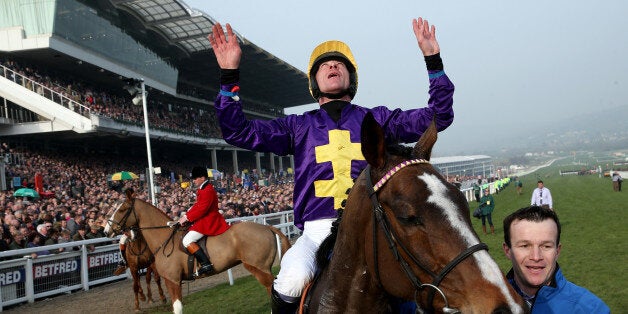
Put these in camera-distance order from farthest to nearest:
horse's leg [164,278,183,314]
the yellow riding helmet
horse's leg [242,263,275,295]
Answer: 1. horse's leg [242,263,275,295]
2. horse's leg [164,278,183,314]
3. the yellow riding helmet

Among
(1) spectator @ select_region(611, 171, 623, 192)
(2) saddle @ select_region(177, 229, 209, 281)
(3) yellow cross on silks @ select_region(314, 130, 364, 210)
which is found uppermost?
(3) yellow cross on silks @ select_region(314, 130, 364, 210)

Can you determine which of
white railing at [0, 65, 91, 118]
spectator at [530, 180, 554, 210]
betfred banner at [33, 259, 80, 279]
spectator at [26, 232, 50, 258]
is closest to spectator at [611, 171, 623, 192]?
spectator at [530, 180, 554, 210]

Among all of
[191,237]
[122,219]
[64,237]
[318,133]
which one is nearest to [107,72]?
[64,237]

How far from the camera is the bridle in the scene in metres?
1.59

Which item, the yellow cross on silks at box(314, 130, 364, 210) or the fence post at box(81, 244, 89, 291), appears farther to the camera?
the fence post at box(81, 244, 89, 291)

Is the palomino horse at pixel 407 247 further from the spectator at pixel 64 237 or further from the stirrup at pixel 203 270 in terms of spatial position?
the spectator at pixel 64 237

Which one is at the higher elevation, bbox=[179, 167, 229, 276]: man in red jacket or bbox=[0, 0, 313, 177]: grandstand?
bbox=[0, 0, 313, 177]: grandstand

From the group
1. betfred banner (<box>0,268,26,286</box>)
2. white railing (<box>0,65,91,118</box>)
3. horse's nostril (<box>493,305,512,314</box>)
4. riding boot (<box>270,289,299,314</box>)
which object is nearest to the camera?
horse's nostril (<box>493,305,512,314</box>)

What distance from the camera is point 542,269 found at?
2.03 metres

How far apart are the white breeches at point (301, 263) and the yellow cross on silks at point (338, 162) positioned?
143 mm

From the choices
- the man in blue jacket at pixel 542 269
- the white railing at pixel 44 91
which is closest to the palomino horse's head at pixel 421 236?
the man in blue jacket at pixel 542 269

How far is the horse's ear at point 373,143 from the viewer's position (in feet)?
6.11

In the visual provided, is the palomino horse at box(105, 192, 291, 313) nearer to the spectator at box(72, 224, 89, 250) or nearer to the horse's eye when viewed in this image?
the spectator at box(72, 224, 89, 250)

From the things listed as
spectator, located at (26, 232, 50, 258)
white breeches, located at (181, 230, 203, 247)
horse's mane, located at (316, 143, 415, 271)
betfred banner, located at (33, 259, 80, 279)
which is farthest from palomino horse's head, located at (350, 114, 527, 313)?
spectator, located at (26, 232, 50, 258)
